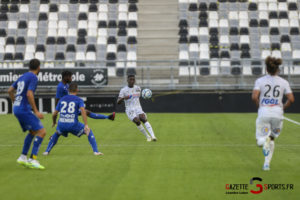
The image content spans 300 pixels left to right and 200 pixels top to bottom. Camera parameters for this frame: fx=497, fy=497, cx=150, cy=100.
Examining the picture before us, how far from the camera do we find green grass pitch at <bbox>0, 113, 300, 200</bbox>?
753cm

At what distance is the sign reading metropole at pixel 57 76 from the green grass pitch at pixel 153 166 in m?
6.57

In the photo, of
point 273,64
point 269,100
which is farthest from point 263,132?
point 273,64

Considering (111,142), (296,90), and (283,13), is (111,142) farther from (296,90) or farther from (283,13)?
(283,13)

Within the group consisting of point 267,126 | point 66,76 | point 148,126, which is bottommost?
point 148,126

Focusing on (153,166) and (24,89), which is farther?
(153,166)

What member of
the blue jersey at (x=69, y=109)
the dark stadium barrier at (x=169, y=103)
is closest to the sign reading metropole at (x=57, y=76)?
the dark stadium barrier at (x=169, y=103)

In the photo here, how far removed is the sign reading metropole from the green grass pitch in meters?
6.57

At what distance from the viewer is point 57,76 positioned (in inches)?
909

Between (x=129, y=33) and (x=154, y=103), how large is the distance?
29.8ft

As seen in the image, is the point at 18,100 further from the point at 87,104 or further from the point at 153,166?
the point at 87,104

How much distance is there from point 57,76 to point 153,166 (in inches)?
558

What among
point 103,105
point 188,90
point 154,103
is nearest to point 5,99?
point 103,105

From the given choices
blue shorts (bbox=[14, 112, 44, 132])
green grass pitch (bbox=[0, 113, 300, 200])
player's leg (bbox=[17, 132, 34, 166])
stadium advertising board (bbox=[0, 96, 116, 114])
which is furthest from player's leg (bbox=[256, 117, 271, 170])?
stadium advertising board (bbox=[0, 96, 116, 114])

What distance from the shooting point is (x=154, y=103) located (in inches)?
903
